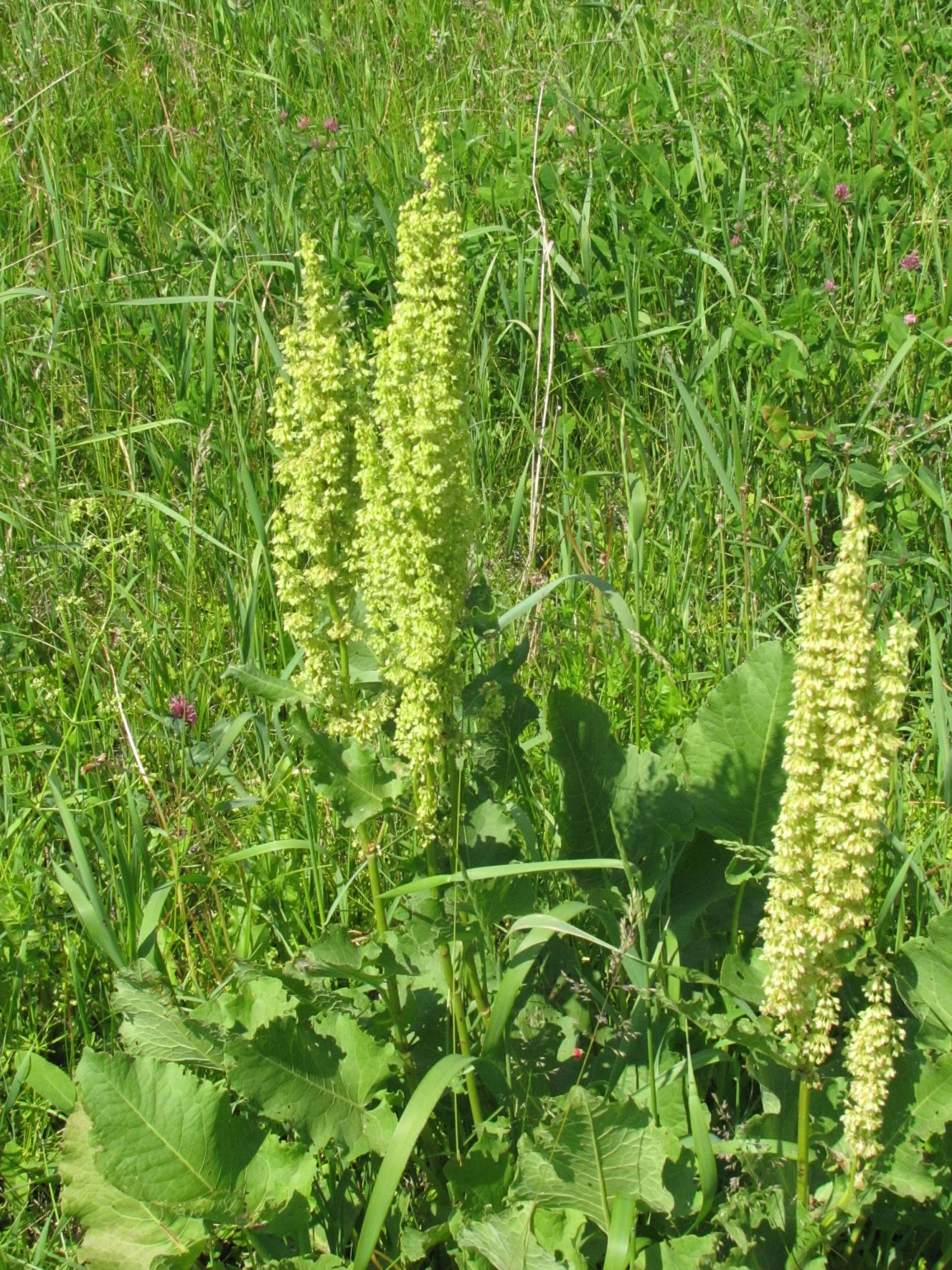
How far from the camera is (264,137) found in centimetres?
522

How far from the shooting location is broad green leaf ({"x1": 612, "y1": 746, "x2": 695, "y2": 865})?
2469 mm

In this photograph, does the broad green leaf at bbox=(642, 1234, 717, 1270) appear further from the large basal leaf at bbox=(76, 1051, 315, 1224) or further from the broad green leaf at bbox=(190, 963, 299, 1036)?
the broad green leaf at bbox=(190, 963, 299, 1036)

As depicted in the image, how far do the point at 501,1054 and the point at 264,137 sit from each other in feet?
13.9

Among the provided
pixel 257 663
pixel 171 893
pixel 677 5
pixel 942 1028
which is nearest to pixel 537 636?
pixel 257 663

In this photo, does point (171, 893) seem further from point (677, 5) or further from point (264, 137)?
point (677, 5)

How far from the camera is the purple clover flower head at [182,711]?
3008 millimetres

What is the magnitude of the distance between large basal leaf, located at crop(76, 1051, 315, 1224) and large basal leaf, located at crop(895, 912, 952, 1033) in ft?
3.69

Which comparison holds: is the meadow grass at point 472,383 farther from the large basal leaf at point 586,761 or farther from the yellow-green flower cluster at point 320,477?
the yellow-green flower cluster at point 320,477

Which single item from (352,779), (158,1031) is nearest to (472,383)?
(352,779)

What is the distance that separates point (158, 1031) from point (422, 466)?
3.90 feet

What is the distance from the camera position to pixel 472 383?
9.84 feet

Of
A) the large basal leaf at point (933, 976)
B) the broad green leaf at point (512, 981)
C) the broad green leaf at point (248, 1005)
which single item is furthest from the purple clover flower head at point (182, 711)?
the large basal leaf at point (933, 976)

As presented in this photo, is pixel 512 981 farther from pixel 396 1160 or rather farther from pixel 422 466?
pixel 422 466

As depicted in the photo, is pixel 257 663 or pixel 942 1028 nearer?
pixel 942 1028
